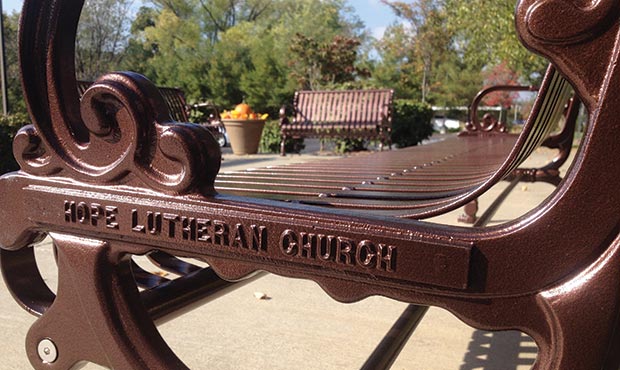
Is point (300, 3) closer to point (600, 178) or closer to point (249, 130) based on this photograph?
point (249, 130)

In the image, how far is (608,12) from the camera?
0.61 meters

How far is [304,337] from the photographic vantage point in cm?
217

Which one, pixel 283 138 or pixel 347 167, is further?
pixel 283 138

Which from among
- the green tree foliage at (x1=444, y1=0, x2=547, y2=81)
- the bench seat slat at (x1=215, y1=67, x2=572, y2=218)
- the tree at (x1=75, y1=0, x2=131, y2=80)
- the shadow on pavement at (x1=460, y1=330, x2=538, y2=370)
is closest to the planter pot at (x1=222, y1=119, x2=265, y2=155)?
the green tree foliage at (x1=444, y1=0, x2=547, y2=81)

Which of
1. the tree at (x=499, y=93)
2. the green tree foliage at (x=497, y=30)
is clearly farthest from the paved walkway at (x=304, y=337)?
the tree at (x=499, y=93)

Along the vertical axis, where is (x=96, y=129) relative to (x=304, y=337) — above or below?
above

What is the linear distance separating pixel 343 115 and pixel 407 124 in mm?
3910

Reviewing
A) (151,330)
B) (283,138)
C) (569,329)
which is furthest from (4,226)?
(283,138)

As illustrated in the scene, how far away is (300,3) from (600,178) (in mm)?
49595

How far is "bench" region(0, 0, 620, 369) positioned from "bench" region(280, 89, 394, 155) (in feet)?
29.1

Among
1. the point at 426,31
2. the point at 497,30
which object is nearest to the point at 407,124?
the point at 497,30

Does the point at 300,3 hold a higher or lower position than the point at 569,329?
higher

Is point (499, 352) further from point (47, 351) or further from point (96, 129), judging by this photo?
point (96, 129)

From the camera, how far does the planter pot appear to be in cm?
1120
